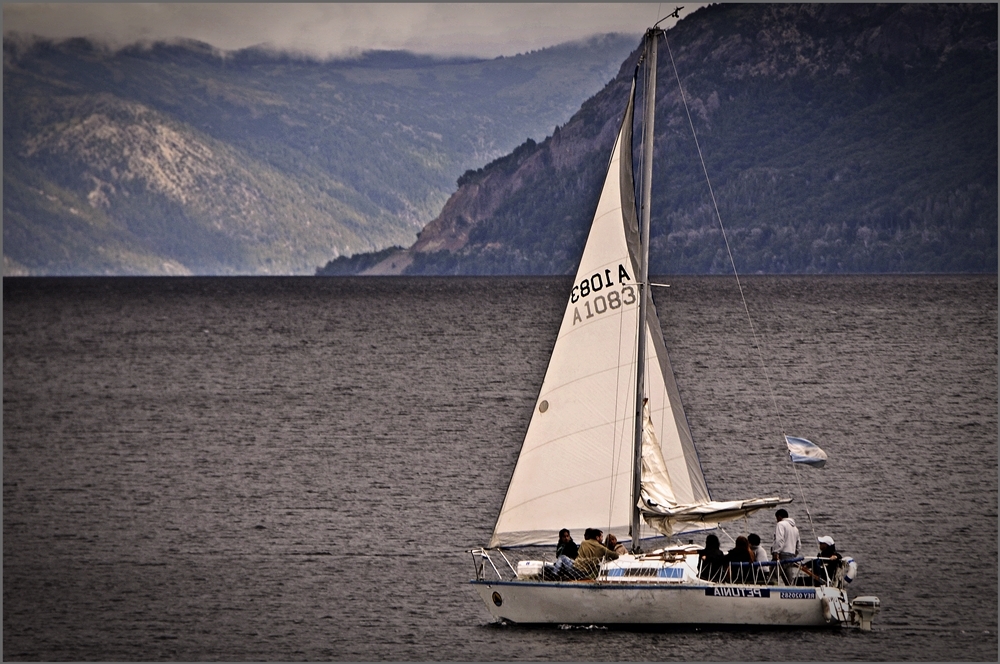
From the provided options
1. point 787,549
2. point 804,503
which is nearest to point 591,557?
point 787,549

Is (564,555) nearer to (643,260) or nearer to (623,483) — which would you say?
(623,483)

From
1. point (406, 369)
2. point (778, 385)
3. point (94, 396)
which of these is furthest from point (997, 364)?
point (94, 396)

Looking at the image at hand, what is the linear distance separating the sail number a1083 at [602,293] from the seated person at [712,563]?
5.67 m

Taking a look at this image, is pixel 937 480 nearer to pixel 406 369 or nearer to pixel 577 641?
pixel 577 641

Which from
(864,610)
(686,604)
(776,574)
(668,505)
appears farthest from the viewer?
(668,505)

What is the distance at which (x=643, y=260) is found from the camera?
32.5 metres

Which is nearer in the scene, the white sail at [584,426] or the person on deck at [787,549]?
the person on deck at [787,549]

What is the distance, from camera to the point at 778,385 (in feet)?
295

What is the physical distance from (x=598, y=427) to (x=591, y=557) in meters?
3.19

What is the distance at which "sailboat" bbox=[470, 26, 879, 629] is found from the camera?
105ft

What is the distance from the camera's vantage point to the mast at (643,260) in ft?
104

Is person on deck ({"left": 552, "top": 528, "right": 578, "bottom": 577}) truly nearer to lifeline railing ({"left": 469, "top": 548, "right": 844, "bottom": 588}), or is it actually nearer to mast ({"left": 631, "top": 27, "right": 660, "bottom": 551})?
lifeline railing ({"left": 469, "top": 548, "right": 844, "bottom": 588})

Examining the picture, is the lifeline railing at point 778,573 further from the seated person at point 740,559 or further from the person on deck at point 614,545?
the person on deck at point 614,545

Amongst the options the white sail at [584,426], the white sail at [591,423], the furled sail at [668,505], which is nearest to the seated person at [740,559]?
the furled sail at [668,505]
